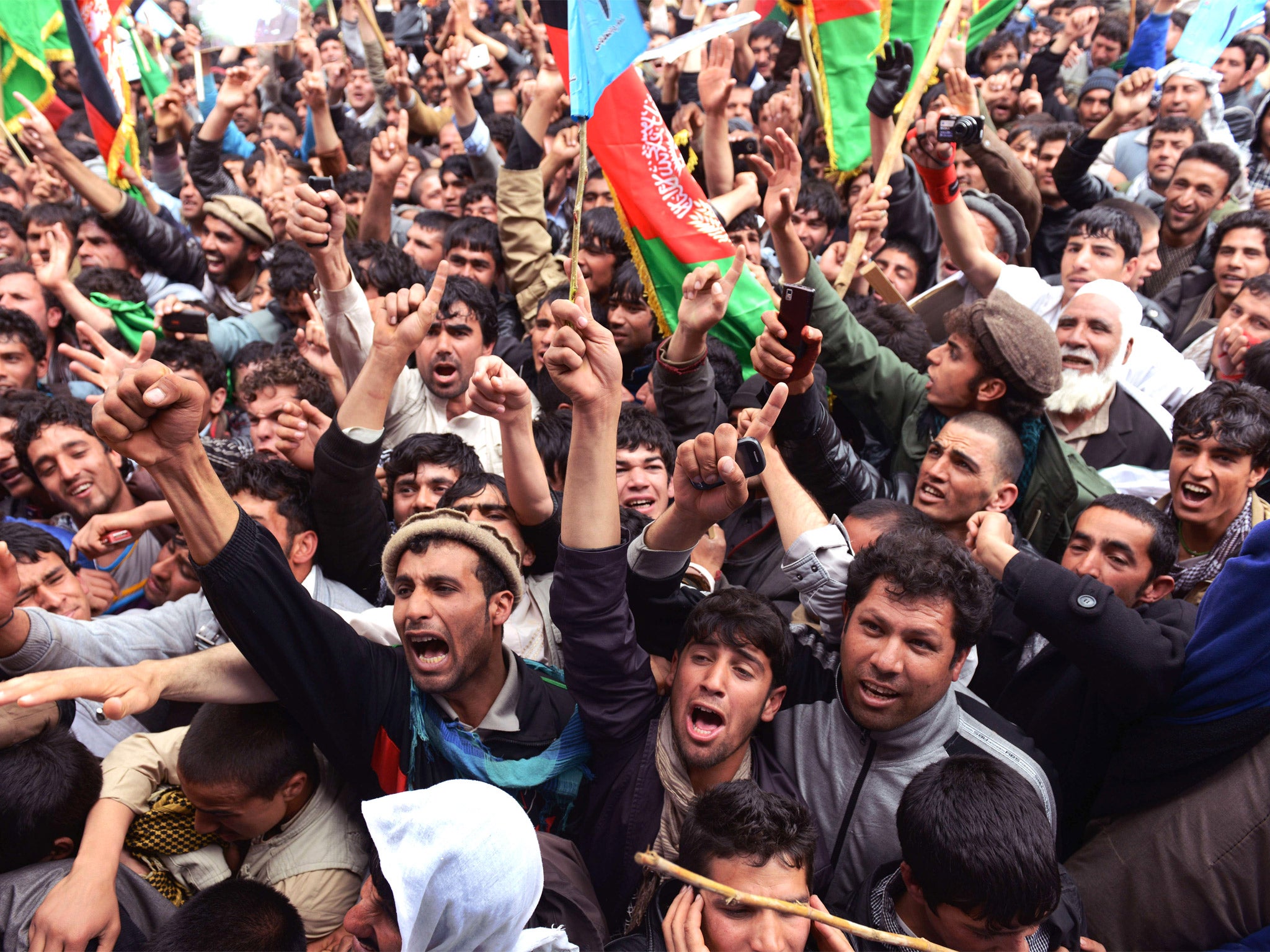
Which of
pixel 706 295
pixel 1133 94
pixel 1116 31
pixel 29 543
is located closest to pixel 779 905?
pixel 706 295

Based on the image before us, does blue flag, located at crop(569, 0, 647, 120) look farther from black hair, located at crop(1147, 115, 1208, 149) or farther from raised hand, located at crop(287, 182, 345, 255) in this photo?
black hair, located at crop(1147, 115, 1208, 149)

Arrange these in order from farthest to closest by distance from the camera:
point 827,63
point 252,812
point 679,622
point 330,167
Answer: point 330,167 → point 827,63 → point 679,622 → point 252,812

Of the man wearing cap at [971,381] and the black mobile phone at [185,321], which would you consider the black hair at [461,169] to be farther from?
the man wearing cap at [971,381]

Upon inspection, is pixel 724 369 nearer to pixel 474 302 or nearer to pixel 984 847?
pixel 474 302

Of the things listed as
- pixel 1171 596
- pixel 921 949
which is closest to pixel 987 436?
pixel 1171 596

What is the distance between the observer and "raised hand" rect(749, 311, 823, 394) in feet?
9.34

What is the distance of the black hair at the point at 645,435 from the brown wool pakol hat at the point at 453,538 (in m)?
1.00

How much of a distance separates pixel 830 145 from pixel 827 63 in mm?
417

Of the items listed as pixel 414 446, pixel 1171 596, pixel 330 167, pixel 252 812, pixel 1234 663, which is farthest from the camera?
pixel 330 167

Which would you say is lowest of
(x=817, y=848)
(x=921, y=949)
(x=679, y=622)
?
(x=817, y=848)

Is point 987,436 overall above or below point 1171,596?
above

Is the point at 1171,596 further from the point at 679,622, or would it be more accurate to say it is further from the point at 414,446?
the point at 414,446

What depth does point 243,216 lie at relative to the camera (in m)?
6.12

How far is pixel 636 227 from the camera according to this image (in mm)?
3912
